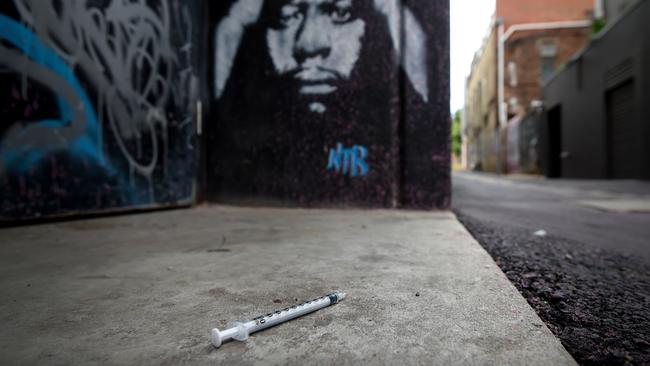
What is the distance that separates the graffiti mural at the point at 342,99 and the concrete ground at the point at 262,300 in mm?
1255

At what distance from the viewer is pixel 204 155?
379 centimetres

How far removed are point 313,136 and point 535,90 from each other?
866 inches

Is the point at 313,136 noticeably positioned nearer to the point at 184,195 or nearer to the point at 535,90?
the point at 184,195

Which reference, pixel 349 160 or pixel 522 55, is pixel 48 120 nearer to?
pixel 349 160

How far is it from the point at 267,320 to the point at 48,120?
2.41m

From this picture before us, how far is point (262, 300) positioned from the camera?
1139mm

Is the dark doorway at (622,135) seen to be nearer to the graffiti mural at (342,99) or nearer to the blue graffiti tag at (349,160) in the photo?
the graffiti mural at (342,99)

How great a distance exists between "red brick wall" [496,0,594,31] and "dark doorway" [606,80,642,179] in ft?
46.7

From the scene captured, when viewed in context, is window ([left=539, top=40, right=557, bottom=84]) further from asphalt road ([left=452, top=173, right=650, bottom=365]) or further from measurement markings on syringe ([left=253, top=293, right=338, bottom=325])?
measurement markings on syringe ([left=253, top=293, right=338, bottom=325])

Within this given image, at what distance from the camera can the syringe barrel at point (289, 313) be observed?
3.06ft

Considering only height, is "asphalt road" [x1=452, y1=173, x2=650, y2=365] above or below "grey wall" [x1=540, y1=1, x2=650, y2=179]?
below

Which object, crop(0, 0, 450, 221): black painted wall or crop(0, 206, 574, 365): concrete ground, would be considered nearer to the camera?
crop(0, 206, 574, 365): concrete ground

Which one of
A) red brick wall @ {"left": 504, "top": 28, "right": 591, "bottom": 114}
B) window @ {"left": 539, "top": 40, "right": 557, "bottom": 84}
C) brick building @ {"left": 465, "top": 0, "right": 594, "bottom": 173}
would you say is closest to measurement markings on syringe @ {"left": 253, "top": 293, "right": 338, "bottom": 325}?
brick building @ {"left": 465, "top": 0, "right": 594, "bottom": 173}

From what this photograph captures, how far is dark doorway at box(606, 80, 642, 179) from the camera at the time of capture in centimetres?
975
